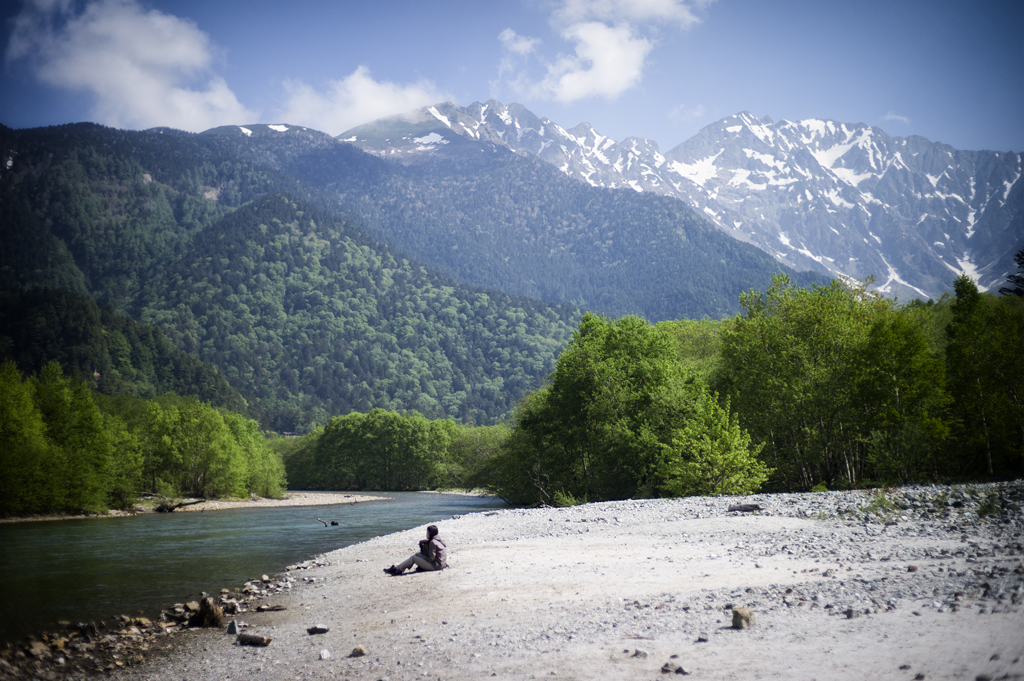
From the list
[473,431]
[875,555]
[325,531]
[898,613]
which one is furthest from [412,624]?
[473,431]

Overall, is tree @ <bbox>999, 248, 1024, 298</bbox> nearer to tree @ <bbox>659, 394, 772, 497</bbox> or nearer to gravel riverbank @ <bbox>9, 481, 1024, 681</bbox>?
tree @ <bbox>659, 394, 772, 497</bbox>

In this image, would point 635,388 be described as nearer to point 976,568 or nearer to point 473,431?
point 976,568

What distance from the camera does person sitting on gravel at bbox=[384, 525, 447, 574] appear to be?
1922 cm

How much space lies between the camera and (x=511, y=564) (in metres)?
19.0

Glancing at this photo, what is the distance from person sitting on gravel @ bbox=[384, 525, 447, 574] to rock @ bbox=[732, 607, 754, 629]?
10.9 meters

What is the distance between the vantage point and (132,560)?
2780 centimetres

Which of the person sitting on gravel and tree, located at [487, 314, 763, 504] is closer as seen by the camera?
the person sitting on gravel

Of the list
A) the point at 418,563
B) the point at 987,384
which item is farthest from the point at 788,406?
the point at 418,563

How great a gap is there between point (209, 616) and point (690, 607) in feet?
37.3

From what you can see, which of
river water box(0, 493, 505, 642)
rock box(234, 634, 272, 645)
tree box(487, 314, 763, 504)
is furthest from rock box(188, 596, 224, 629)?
tree box(487, 314, 763, 504)

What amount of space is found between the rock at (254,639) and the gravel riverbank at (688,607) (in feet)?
0.87

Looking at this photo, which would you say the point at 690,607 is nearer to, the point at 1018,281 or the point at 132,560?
the point at 132,560

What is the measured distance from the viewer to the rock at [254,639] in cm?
1274

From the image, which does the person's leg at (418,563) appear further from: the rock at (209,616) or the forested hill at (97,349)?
the forested hill at (97,349)
